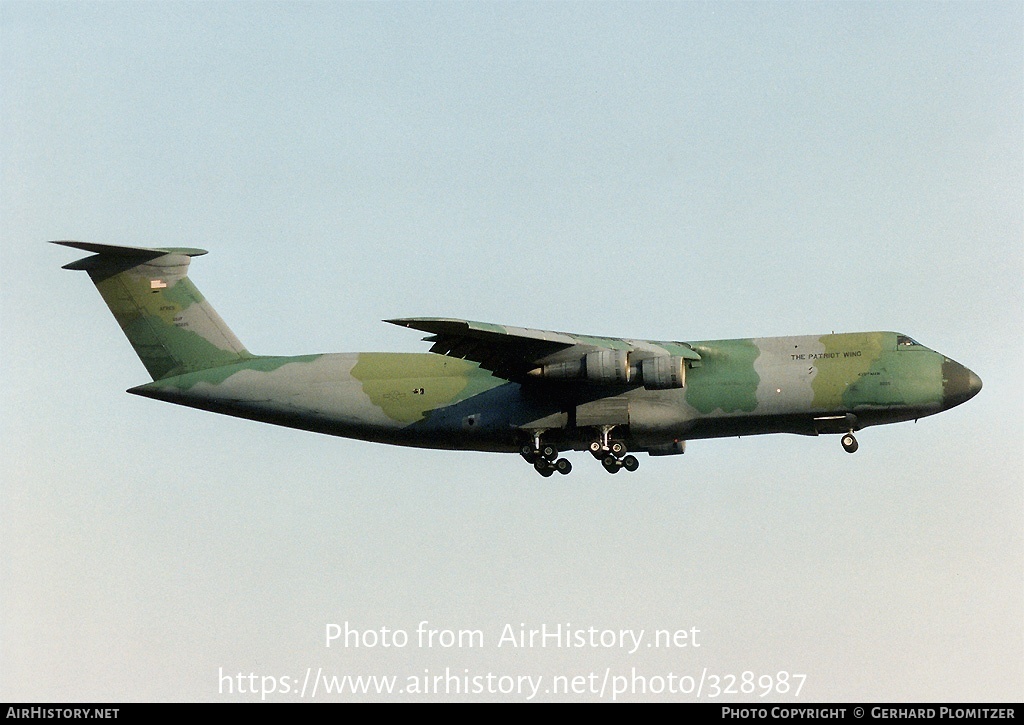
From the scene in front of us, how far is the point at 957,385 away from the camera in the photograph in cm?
2573

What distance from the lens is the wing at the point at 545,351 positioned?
993 inches

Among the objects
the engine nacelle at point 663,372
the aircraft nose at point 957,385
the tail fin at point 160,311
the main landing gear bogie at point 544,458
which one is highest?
the tail fin at point 160,311

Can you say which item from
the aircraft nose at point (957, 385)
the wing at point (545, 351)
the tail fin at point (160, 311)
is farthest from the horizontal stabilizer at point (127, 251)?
the aircraft nose at point (957, 385)

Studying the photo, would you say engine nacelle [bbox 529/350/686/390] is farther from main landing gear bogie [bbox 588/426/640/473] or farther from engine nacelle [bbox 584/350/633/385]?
main landing gear bogie [bbox 588/426/640/473]

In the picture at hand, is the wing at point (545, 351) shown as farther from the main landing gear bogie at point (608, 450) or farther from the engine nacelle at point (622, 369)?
the main landing gear bogie at point (608, 450)

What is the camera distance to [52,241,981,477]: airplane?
84.5 feet

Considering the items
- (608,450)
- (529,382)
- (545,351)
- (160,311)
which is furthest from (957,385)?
(160,311)

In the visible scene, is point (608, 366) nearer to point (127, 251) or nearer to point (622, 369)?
point (622, 369)

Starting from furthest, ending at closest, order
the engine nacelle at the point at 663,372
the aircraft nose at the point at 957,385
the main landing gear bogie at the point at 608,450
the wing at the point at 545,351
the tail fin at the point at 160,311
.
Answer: the tail fin at the point at 160,311
the main landing gear bogie at the point at 608,450
the aircraft nose at the point at 957,385
the engine nacelle at the point at 663,372
the wing at the point at 545,351

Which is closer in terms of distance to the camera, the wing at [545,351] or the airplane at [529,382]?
the wing at [545,351]

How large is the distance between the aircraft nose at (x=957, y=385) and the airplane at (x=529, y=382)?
23 millimetres
